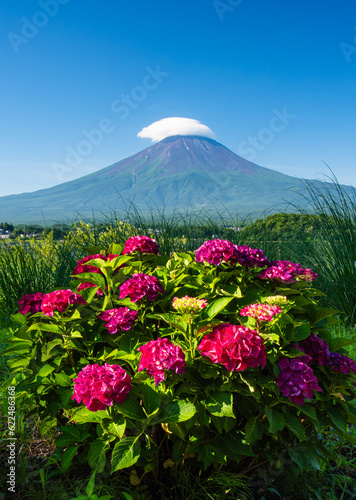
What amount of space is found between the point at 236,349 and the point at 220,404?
10.3 inches

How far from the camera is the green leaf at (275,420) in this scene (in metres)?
1.38

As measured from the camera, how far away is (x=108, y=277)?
72.4 inches

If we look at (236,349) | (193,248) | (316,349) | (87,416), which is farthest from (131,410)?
(193,248)

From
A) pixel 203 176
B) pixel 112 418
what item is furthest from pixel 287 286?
pixel 203 176

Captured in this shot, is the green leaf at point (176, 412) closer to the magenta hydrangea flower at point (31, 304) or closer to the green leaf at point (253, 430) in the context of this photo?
the green leaf at point (253, 430)

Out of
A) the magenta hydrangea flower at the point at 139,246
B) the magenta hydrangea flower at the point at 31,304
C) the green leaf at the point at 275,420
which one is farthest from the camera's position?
the magenta hydrangea flower at the point at 139,246

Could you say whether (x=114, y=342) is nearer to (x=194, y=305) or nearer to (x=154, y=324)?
(x=154, y=324)

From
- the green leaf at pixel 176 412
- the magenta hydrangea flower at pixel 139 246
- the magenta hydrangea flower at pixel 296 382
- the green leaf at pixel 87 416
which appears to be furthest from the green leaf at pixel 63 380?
the magenta hydrangea flower at pixel 296 382

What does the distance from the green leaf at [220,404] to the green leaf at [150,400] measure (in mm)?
200

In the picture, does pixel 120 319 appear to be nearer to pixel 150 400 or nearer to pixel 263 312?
pixel 150 400

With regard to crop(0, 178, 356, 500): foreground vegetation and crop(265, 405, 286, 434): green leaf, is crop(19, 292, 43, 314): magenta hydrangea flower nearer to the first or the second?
crop(0, 178, 356, 500): foreground vegetation

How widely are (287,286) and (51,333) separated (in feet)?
4.23

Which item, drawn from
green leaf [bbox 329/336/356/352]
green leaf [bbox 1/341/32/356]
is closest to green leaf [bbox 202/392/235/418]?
green leaf [bbox 329/336/356/352]

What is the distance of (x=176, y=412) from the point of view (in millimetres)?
1312
